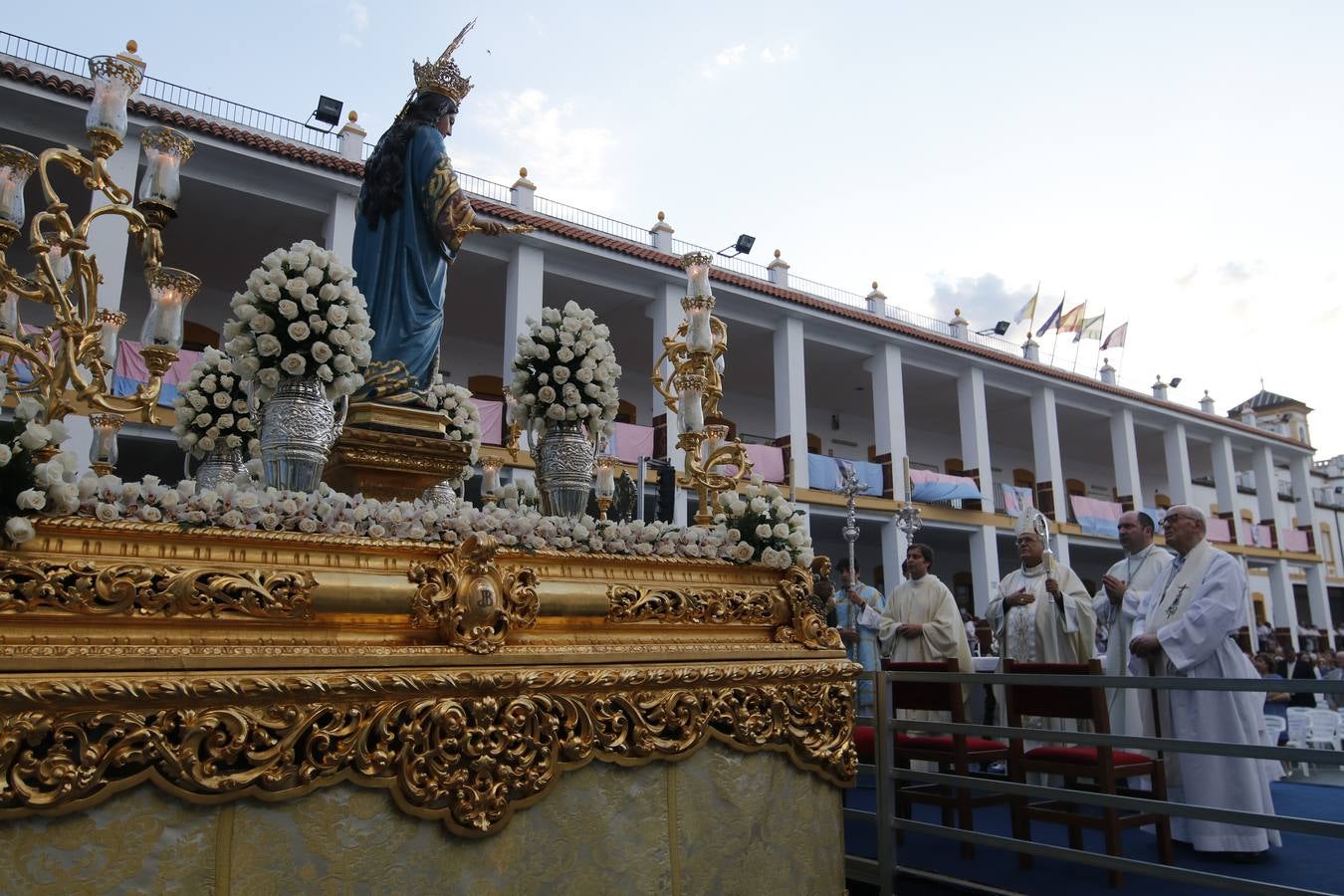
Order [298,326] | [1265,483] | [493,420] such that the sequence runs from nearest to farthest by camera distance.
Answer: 1. [298,326]
2. [493,420]
3. [1265,483]

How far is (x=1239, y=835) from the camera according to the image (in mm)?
4098

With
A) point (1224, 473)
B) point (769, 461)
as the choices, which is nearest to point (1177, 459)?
point (1224, 473)

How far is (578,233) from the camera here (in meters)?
14.3

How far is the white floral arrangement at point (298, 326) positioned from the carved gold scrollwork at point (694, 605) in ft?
4.07

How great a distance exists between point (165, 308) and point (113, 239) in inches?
355

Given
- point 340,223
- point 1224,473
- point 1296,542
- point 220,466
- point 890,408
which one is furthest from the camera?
point 1296,542

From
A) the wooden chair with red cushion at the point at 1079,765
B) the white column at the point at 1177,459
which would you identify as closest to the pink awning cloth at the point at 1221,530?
the white column at the point at 1177,459

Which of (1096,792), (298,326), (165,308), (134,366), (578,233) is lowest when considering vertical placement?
(1096,792)

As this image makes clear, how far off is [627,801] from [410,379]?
1.93 m

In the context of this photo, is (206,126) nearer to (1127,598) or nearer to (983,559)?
(1127,598)

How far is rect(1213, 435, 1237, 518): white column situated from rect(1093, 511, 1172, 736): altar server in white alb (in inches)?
907

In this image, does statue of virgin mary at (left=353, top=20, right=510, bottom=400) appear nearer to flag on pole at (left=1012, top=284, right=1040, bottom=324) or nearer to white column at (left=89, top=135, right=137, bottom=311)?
white column at (left=89, top=135, right=137, bottom=311)

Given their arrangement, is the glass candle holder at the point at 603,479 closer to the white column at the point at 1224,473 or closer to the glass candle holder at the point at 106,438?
the glass candle holder at the point at 106,438

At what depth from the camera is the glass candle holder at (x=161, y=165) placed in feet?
10.5
